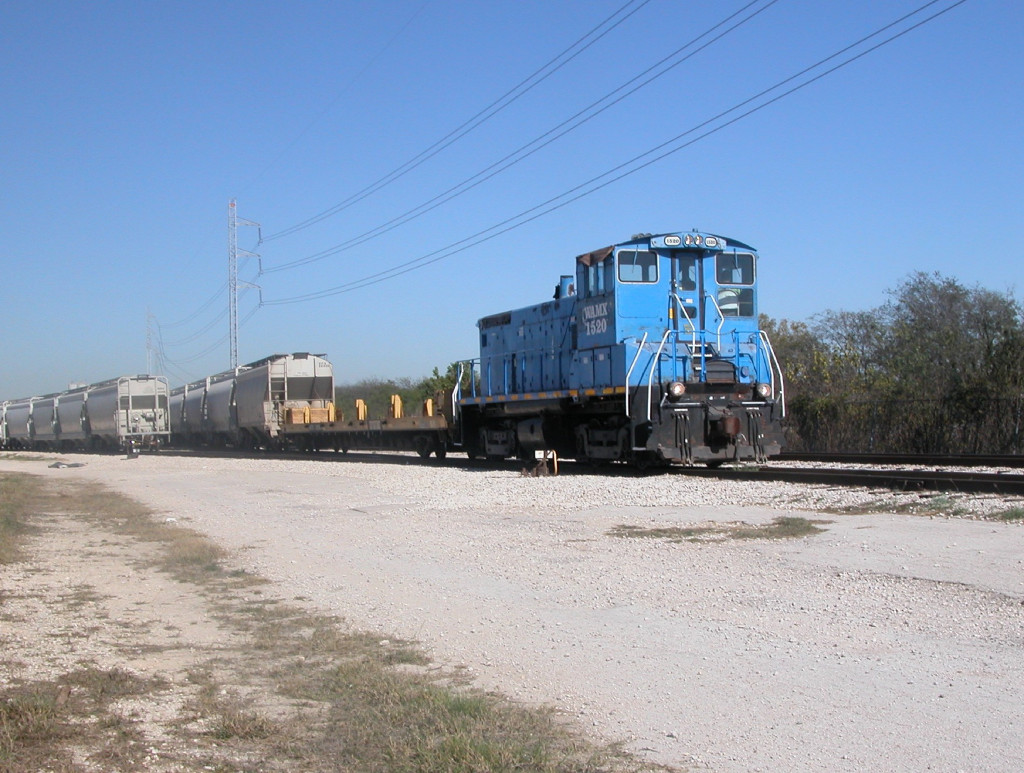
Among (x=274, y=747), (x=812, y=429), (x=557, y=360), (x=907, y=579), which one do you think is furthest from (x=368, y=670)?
(x=812, y=429)

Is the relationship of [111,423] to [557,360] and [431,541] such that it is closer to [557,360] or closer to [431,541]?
[557,360]

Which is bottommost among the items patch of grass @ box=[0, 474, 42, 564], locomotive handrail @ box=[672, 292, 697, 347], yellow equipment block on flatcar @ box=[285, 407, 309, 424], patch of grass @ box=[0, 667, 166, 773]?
patch of grass @ box=[0, 667, 166, 773]

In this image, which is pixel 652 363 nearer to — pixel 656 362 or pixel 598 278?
pixel 656 362

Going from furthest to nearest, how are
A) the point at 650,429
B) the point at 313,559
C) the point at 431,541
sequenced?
the point at 650,429, the point at 431,541, the point at 313,559

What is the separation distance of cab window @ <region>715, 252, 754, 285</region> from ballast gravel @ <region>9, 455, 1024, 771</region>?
5.47m

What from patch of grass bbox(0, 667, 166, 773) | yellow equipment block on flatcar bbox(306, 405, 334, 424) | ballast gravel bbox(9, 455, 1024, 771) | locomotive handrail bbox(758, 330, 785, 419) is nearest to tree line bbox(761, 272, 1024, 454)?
locomotive handrail bbox(758, 330, 785, 419)

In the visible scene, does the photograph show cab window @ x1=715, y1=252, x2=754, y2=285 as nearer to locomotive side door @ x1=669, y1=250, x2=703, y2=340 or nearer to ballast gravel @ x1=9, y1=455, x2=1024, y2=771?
locomotive side door @ x1=669, y1=250, x2=703, y2=340

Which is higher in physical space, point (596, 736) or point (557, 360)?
point (557, 360)

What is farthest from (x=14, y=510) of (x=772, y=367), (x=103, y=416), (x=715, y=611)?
(x=103, y=416)

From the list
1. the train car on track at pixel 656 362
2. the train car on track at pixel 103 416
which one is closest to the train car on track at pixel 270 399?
the train car on track at pixel 103 416

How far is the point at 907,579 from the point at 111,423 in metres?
43.6

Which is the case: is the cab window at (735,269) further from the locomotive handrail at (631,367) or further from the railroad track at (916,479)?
the railroad track at (916,479)

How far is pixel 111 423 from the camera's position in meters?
45.3

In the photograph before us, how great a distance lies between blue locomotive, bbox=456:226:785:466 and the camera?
54.5 ft
